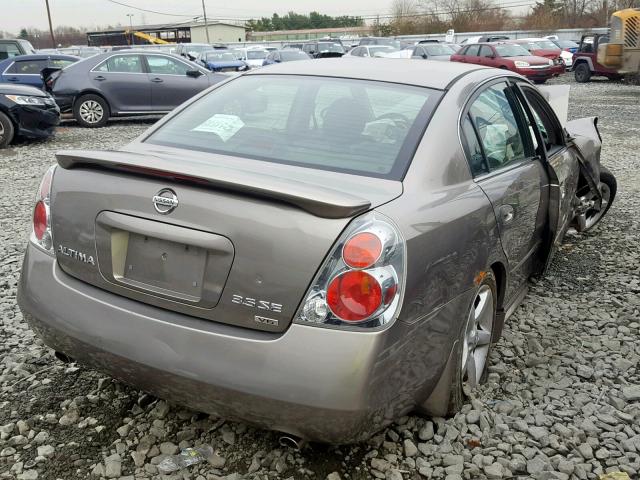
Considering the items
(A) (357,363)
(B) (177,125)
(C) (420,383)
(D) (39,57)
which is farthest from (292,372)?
(D) (39,57)

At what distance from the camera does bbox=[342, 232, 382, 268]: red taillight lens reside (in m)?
2.02

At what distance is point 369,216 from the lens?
2.09 metres

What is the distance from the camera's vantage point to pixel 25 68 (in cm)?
1430

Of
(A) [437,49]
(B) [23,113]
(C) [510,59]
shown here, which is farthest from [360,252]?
(A) [437,49]

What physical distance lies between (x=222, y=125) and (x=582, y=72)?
24.1 m

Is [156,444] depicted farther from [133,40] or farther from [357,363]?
[133,40]

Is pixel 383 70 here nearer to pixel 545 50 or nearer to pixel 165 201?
pixel 165 201

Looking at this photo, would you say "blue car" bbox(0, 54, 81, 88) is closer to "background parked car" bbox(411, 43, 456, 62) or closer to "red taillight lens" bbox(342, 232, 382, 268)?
"red taillight lens" bbox(342, 232, 382, 268)

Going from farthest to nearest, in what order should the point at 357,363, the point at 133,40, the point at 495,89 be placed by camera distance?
the point at 133,40 < the point at 495,89 < the point at 357,363

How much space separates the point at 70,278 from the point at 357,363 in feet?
4.06

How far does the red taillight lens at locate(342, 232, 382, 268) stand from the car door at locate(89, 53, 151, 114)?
11.9 metres

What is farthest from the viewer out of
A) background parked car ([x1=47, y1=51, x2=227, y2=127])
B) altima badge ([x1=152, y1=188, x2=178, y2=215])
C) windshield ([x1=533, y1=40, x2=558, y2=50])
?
windshield ([x1=533, y1=40, x2=558, y2=50])

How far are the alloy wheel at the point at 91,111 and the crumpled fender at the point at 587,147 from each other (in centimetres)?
1022

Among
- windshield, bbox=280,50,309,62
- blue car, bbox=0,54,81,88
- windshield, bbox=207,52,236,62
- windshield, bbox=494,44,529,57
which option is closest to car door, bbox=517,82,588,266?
blue car, bbox=0,54,81,88
